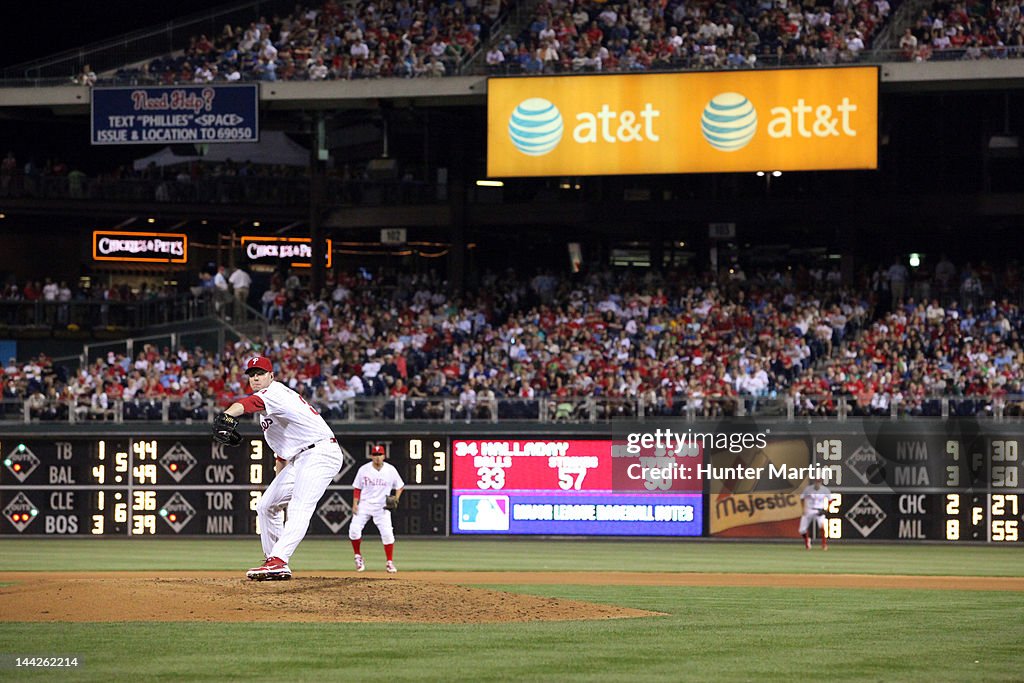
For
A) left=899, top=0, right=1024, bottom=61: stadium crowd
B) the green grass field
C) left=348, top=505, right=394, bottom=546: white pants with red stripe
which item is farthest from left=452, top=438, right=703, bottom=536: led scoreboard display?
left=899, top=0, right=1024, bottom=61: stadium crowd

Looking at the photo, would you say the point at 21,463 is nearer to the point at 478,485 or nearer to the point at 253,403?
the point at 478,485

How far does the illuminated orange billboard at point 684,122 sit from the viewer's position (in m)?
33.0

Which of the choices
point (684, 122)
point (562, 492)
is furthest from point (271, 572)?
point (684, 122)

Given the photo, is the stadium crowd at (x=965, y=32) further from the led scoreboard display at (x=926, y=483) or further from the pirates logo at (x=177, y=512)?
the pirates logo at (x=177, y=512)

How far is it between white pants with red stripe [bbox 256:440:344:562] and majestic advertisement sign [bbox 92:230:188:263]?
99.6 ft

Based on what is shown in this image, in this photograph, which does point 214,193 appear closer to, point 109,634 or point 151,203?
point 151,203

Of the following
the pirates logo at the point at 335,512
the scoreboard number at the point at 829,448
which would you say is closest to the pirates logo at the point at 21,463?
the pirates logo at the point at 335,512

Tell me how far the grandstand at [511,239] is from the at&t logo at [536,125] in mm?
1169

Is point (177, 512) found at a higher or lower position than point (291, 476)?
lower

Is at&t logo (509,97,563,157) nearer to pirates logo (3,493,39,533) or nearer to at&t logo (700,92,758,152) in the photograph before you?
at&t logo (700,92,758,152)

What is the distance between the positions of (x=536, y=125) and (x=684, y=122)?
3538 mm

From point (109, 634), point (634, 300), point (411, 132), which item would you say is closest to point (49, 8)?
point (411, 132)

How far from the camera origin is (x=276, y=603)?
12852 mm

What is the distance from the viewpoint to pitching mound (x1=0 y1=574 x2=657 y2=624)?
40.7 ft
